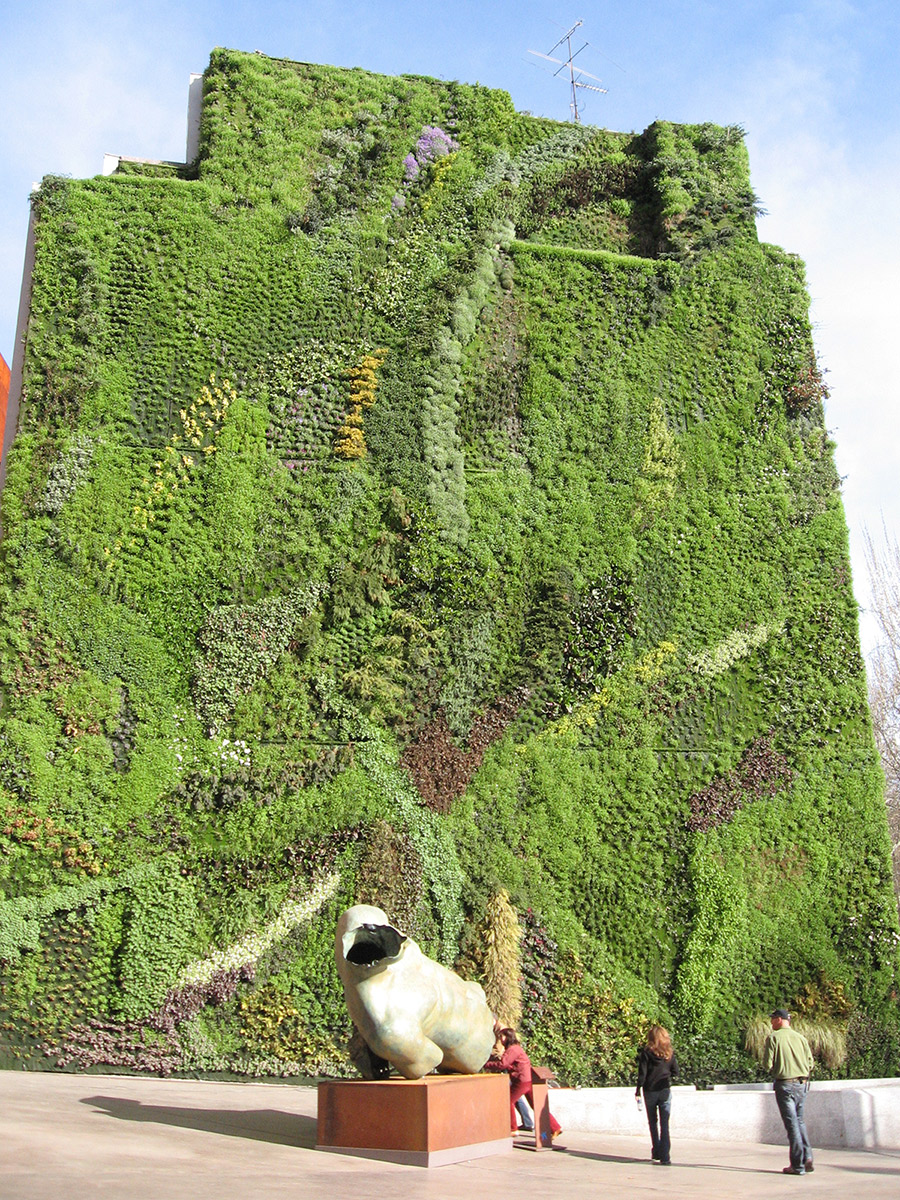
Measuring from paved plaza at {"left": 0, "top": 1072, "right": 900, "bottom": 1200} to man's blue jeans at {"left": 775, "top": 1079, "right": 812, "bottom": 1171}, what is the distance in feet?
0.52

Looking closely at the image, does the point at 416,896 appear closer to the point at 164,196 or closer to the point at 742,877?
the point at 742,877

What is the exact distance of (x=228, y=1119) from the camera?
26.7 ft

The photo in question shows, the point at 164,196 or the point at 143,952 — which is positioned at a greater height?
the point at 164,196

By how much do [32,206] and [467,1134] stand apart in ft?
44.9

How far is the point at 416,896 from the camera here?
13.2 m

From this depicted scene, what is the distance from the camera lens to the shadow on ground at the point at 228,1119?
7344 millimetres

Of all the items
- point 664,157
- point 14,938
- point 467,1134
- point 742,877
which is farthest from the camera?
point 664,157

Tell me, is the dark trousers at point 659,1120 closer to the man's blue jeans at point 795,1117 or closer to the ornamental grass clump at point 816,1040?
the man's blue jeans at point 795,1117

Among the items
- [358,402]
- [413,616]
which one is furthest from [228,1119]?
[358,402]

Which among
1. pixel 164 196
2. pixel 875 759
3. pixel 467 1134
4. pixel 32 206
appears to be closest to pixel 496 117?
pixel 164 196

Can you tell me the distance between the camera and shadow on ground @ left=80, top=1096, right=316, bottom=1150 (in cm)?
734

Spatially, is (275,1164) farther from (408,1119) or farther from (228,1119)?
(228,1119)

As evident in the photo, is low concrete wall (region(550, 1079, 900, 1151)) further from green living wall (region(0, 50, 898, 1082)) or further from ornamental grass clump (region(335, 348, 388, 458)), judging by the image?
ornamental grass clump (region(335, 348, 388, 458))

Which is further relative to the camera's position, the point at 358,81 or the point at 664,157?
the point at 664,157
